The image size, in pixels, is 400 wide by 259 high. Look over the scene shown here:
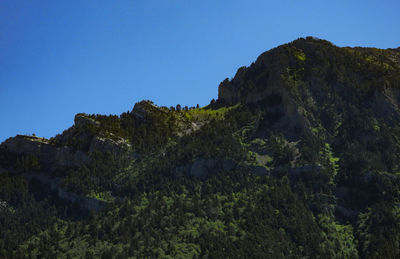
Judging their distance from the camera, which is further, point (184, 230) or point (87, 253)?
point (184, 230)

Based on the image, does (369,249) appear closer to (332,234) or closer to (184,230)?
(332,234)

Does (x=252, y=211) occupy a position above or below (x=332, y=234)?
above

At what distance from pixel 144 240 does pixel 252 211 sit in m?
49.5

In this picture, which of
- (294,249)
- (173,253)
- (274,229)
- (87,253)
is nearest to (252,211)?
(274,229)

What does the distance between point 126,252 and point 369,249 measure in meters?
98.1

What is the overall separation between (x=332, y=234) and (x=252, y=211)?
117ft

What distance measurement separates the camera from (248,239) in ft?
588

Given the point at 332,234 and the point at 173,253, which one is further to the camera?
the point at 332,234

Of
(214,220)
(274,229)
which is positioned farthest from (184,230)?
(274,229)

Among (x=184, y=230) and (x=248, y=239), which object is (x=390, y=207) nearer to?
(x=248, y=239)

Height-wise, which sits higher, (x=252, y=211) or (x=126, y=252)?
(x=252, y=211)

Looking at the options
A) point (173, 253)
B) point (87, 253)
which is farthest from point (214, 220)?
point (87, 253)

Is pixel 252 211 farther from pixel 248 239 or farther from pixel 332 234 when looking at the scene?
pixel 332 234

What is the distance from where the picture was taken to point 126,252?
174125 mm
